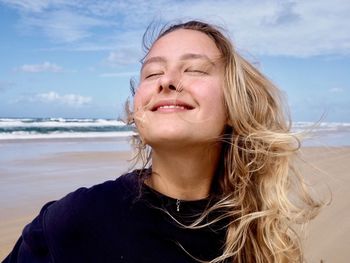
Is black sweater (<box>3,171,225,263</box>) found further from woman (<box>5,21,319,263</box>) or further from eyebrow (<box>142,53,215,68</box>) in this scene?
eyebrow (<box>142,53,215,68</box>)

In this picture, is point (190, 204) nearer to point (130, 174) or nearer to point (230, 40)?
point (130, 174)

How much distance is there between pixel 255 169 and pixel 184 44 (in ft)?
2.48

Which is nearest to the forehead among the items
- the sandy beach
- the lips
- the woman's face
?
the woman's face

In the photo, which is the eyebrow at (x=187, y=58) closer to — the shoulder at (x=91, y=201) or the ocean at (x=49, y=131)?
the shoulder at (x=91, y=201)

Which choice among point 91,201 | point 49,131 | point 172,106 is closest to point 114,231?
point 91,201

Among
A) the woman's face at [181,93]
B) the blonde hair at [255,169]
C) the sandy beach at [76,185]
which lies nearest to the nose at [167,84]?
the woman's face at [181,93]

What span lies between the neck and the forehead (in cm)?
48

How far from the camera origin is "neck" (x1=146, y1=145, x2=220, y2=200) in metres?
1.96

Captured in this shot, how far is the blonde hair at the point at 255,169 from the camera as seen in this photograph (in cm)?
205

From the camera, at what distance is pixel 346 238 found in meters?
4.53

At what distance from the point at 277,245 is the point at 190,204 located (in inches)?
20.3

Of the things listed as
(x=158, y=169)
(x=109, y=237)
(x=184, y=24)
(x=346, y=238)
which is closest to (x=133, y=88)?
(x=184, y=24)

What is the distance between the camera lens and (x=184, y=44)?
2.07 m

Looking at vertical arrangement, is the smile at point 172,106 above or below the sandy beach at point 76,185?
above
